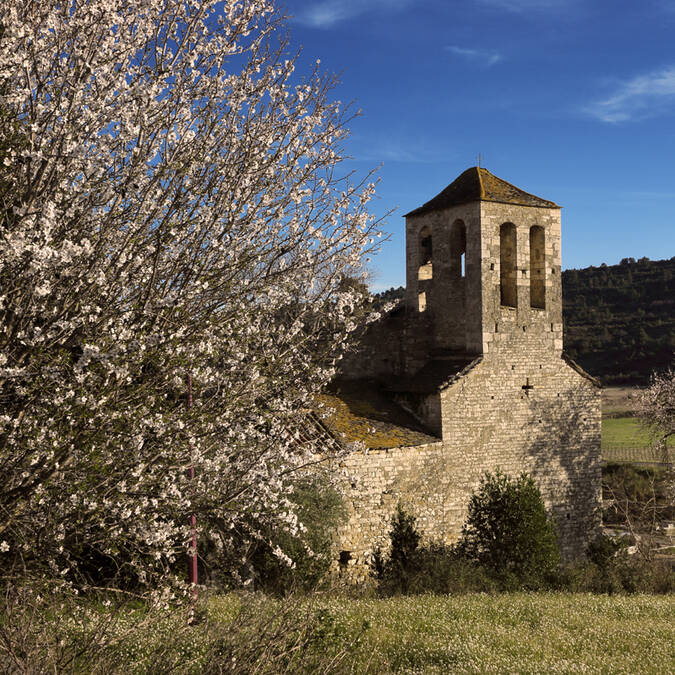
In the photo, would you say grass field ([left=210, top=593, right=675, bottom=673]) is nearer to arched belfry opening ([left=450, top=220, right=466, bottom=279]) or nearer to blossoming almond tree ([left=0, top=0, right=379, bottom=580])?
blossoming almond tree ([left=0, top=0, right=379, bottom=580])

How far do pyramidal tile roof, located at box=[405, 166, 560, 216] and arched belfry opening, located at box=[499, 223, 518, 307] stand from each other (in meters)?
0.88

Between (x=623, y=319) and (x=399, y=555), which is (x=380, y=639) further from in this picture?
(x=623, y=319)

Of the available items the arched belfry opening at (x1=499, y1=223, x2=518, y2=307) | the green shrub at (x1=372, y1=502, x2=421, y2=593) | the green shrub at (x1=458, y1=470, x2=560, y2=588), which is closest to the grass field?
the green shrub at (x1=372, y1=502, x2=421, y2=593)

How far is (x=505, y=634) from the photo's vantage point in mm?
8375

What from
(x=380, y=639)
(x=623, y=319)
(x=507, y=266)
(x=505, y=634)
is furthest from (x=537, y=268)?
(x=623, y=319)

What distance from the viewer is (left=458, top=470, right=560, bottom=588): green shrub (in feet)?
47.8

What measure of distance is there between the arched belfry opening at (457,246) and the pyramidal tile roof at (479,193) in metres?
0.70

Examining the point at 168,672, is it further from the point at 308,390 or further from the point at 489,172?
the point at 489,172

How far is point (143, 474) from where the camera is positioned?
5.85m

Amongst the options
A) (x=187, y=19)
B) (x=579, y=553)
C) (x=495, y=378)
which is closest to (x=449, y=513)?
(x=495, y=378)

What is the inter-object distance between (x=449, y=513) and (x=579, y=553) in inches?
201

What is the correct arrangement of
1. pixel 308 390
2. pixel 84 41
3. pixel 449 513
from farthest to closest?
1. pixel 449 513
2. pixel 308 390
3. pixel 84 41

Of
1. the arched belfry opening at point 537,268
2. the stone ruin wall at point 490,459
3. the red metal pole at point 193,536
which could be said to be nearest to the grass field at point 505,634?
the red metal pole at point 193,536

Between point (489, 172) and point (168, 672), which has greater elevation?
point (489, 172)
